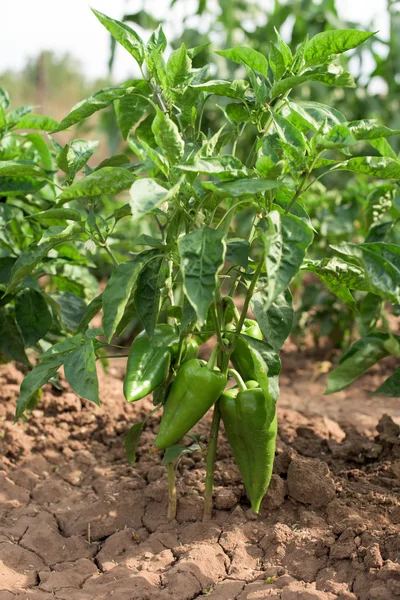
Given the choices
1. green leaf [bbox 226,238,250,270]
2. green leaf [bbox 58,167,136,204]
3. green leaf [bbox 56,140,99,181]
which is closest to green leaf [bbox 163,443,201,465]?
green leaf [bbox 226,238,250,270]

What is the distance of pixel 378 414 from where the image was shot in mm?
3711

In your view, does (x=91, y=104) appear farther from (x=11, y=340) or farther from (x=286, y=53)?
(x=11, y=340)

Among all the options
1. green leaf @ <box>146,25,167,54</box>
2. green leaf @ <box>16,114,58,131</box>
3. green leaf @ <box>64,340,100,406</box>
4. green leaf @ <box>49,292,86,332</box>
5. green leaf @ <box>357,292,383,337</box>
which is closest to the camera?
green leaf @ <box>64,340,100,406</box>

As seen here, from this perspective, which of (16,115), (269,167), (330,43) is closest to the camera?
(269,167)

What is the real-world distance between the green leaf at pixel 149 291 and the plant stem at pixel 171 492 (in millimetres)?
561

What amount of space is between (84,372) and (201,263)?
53 cm

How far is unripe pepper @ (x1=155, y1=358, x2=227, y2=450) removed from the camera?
82.4 inches

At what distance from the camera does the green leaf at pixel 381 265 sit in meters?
1.91

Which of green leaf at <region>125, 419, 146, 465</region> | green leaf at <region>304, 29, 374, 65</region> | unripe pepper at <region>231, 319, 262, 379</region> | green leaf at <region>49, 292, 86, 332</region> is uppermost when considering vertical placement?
green leaf at <region>304, 29, 374, 65</region>

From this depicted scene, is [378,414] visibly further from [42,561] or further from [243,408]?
[42,561]

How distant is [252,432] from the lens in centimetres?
220

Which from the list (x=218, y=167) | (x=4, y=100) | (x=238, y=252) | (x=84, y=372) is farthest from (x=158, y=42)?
(x=84, y=372)

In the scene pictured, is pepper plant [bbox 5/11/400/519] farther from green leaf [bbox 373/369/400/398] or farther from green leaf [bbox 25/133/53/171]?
green leaf [bbox 25/133/53/171]

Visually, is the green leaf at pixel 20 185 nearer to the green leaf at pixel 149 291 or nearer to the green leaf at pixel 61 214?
the green leaf at pixel 61 214
